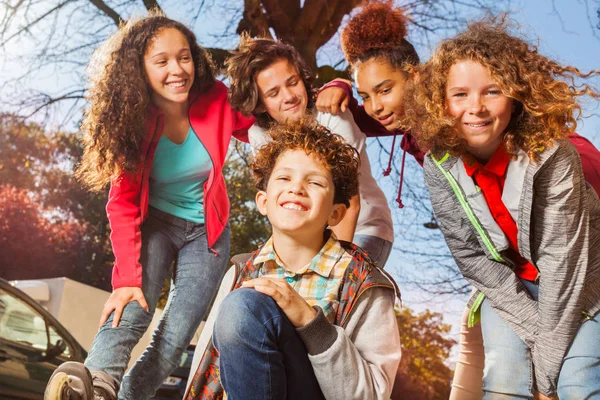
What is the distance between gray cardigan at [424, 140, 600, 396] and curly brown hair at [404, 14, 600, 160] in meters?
0.06

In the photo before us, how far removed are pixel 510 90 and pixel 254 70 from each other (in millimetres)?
826

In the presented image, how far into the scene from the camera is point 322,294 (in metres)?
1.55

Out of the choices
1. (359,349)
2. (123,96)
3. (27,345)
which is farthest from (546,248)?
(27,345)

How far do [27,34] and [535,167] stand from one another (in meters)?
2.12

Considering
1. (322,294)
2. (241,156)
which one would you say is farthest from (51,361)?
(322,294)

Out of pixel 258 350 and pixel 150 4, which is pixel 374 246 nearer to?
pixel 258 350

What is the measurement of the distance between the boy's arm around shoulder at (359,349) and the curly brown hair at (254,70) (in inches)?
30.6

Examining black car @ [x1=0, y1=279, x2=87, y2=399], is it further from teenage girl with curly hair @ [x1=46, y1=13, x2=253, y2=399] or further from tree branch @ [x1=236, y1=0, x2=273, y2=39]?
tree branch @ [x1=236, y1=0, x2=273, y2=39]

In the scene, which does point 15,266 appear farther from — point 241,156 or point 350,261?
point 350,261

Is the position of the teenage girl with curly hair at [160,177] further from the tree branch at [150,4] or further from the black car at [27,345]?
the black car at [27,345]

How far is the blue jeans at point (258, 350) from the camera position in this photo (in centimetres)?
131

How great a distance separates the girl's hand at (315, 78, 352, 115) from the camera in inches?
79.7

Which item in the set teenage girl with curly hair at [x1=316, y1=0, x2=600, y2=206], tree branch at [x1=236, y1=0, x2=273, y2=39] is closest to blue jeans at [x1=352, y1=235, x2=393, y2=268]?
teenage girl with curly hair at [x1=316, y1=0, x2=600, y2=206]

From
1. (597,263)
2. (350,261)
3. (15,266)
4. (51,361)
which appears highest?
(597,263)
